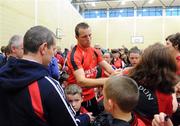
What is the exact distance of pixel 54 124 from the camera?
2.18m

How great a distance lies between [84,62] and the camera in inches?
169

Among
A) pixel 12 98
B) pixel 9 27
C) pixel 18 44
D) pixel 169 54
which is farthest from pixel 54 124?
pixel 9 27

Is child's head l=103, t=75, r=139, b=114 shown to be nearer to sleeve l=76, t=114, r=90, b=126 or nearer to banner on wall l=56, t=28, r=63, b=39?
sleeve l=76, t=114, r=90, b=126

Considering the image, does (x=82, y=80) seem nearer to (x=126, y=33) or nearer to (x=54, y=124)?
(x=54, y=124)

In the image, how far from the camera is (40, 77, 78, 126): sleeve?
2.11 metres

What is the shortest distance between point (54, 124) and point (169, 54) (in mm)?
1159

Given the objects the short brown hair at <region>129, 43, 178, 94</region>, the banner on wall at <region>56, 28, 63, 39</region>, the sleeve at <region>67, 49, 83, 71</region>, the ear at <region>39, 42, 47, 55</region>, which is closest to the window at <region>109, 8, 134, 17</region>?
the banner on wall at <region>56, 28, 63, 39</region>

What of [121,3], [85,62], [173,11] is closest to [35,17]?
[85,62]

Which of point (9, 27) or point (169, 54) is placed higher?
point (9, 27)

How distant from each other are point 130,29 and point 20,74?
75.6 ft

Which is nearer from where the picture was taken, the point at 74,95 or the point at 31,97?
the point at 31,97

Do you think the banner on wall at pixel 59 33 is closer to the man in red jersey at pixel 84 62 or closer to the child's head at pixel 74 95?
the man in red jersey at pixel 84 62

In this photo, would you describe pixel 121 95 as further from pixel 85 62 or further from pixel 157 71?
pixel 85 62

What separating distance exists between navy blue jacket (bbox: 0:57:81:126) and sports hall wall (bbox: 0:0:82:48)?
9.01 m
